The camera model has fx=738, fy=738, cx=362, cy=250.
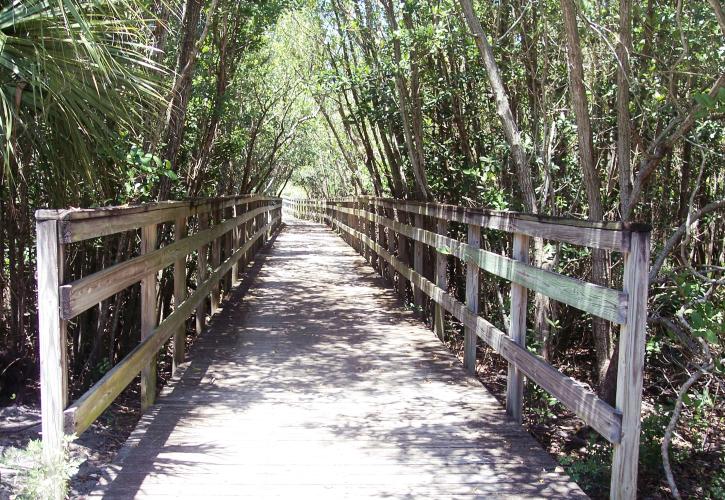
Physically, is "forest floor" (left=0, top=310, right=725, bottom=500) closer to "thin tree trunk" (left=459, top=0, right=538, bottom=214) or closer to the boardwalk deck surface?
the boardwalk deck surface

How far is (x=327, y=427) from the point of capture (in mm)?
4125

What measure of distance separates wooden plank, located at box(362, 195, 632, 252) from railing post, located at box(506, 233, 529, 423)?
0.11 meters

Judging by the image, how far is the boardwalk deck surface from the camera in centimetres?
336

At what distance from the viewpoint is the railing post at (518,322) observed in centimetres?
427

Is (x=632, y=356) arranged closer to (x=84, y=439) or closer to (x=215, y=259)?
(x=84, y=439)

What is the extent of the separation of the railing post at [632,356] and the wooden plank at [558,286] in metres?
0.05

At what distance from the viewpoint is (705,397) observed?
4.86 meters

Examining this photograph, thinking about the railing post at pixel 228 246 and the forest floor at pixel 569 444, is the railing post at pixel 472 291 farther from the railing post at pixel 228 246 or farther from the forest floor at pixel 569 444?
the railing post at pixel 228 246

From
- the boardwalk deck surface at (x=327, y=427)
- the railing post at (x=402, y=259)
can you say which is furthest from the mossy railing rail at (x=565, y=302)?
the railing post at (x=402, y=259)

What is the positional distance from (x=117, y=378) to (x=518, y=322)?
7.27ft

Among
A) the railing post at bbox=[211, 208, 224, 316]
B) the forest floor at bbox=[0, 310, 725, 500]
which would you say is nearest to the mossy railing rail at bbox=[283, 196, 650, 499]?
the forest floor at bbox=[0, 310, 725, 500]

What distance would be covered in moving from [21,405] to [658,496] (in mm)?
4472

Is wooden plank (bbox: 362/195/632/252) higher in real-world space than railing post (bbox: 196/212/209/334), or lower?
higher

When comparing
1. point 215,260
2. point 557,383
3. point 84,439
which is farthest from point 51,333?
point 215,260
